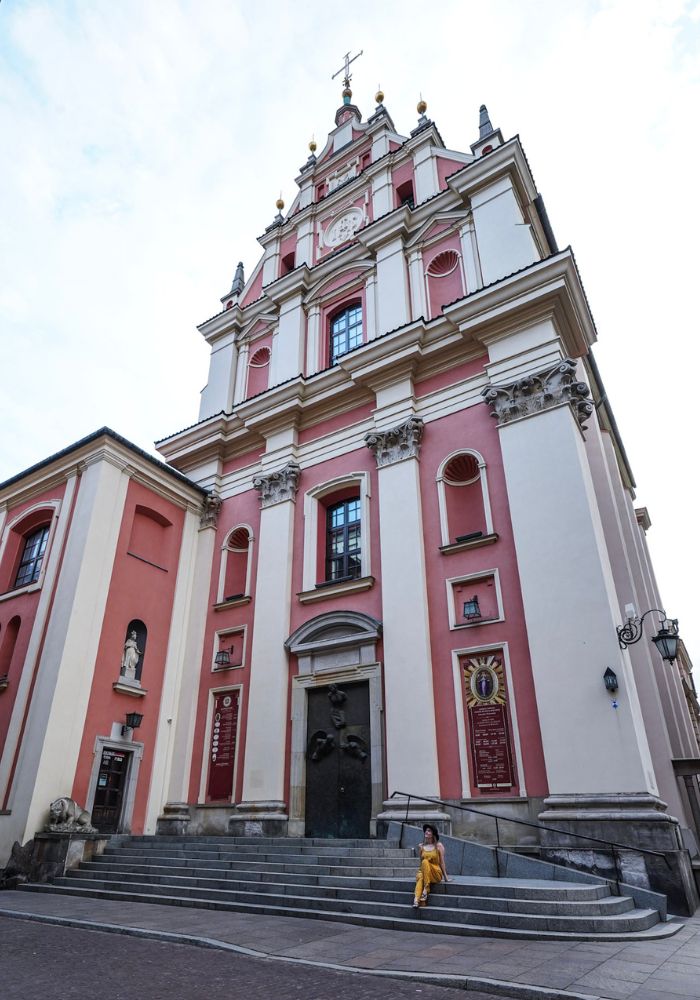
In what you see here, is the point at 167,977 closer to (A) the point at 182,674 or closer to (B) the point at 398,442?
(A) the point at 182,674

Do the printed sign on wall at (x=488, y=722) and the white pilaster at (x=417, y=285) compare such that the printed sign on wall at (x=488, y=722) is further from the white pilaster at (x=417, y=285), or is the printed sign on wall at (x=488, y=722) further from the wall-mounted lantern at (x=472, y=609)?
the white pilaster at (x=417, y=285)

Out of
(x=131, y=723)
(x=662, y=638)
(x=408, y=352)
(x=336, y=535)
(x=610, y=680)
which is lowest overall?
(x=610, y=680)

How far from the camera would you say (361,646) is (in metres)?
14.1

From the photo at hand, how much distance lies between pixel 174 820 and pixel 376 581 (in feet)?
24.1

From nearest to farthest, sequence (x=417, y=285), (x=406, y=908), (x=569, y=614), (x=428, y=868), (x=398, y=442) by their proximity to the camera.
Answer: (x=406, y=908) → (x=428, y=868) → (x=569, y=614) → (x=398, y=442) → (x=417, y=285)

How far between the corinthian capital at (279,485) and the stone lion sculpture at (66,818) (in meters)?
8.42

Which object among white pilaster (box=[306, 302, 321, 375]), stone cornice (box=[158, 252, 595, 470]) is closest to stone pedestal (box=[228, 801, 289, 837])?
stone cornice (box=[158, 252, 595, 470])

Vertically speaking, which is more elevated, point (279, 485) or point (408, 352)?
point (408, 352)

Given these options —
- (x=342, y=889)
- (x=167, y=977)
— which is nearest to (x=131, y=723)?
(x=342, y=889)

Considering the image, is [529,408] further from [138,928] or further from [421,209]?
[138,928]

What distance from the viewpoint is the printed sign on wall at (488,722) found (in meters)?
11.4

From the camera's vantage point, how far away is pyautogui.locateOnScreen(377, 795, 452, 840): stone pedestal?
11.3 meters

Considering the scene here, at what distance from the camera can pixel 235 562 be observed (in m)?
18.4

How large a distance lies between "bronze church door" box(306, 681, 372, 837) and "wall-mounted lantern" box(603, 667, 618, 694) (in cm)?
520
